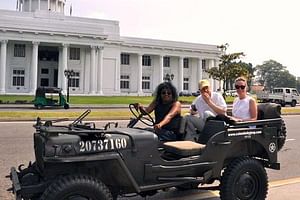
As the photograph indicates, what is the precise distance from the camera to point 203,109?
625 centimetres

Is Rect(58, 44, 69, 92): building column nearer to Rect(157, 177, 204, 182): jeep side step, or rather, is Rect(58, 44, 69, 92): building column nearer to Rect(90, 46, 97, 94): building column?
Rect(90, 46, 97, 94): building column

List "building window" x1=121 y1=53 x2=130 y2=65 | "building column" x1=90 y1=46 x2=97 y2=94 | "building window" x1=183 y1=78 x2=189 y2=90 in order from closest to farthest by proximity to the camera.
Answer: "building column" x1=90 y1=46 x2=97 y2=94 < "building window" x1=121 y1=53 x2=130 y2=65 < "building window" x1=183 y1=78 x2=189 y2=90

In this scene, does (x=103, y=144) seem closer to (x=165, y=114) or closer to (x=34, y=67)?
(x=165, y=114)

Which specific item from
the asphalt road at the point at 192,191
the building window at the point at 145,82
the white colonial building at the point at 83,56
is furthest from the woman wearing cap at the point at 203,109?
the building window at the point at 145,82

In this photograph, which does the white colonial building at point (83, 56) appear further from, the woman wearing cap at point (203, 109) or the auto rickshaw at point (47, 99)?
the woman wearing cap at point (203, 109)

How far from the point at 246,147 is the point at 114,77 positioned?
74.2 m

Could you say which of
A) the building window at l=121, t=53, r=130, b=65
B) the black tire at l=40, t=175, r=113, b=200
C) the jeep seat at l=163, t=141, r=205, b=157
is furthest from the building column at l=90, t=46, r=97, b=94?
the black tire at l=40, t=175, r=113, b=200

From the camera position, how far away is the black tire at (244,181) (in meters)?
5.22

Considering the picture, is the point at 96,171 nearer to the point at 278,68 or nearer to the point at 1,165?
the point at 1,165

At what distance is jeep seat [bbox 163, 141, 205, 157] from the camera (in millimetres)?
4863

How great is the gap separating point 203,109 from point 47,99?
103 feet

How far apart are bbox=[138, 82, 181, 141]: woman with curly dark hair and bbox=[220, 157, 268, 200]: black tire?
0.88 m

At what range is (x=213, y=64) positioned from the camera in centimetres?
9375

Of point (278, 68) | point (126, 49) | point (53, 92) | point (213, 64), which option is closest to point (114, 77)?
point (126, 49)
